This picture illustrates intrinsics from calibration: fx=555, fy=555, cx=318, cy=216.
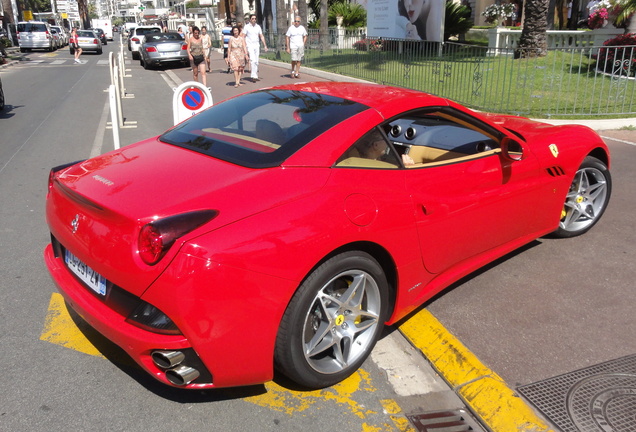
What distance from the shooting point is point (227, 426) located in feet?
8.87

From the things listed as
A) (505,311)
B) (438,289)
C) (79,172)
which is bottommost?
(505,311)

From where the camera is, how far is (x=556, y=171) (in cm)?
435

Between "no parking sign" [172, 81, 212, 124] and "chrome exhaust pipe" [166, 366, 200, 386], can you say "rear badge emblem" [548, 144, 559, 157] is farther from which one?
"no parking sign" [172, 81, 212, 124]

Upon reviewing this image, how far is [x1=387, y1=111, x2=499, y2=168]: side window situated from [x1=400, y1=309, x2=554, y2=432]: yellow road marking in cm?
117

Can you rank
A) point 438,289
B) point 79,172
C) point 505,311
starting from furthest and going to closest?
Answer: 1. point 505,311
2. point 438,289
3. point 79,172

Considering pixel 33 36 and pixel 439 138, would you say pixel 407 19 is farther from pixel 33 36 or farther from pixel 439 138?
pixel 33 36

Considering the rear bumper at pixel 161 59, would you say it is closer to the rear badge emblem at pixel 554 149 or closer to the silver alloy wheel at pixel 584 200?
the silver alloy wheel at pixel 584 200

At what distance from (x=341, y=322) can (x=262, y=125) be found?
1.32 meters

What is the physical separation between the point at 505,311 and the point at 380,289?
3.91ft

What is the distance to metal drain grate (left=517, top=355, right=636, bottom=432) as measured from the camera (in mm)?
2676

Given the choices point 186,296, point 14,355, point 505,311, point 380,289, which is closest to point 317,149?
point 380,289

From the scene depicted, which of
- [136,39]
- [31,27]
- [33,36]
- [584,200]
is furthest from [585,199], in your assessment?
[31,27]

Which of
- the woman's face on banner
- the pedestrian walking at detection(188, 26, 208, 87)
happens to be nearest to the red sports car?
the pedestrian walking at detection(188, 26, 208, 87)

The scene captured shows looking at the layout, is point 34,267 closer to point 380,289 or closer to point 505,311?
point 380,289
